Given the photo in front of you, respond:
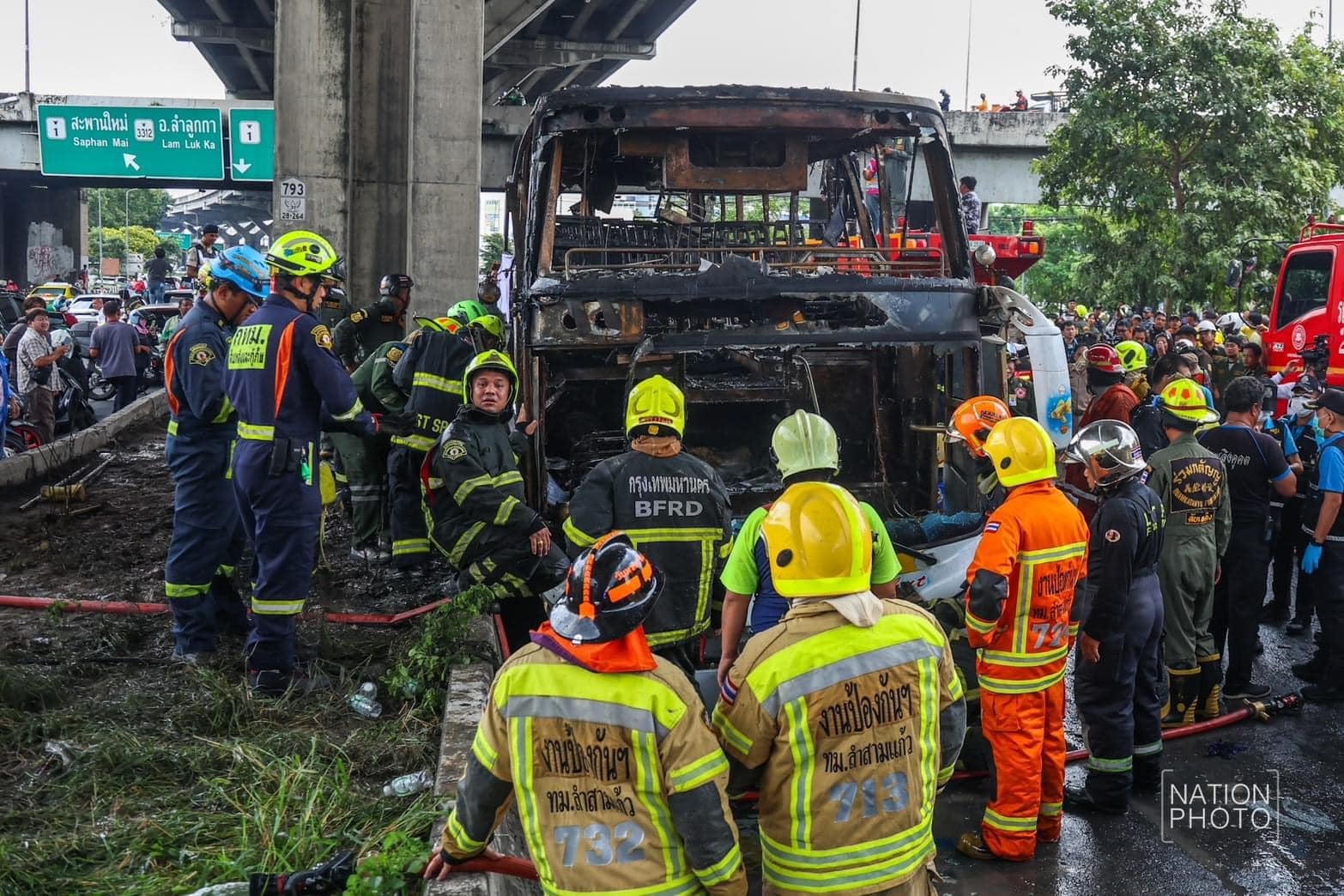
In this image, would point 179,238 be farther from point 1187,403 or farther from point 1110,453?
point 1110,453

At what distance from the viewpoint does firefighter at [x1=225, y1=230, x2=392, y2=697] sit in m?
4.95

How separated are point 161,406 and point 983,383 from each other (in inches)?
530

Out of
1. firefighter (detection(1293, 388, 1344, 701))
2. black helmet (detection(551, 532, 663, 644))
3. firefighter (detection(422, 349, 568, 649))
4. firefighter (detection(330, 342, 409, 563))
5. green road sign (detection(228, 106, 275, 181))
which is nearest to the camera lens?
black helmet (detection(551, 532, 663, 644))

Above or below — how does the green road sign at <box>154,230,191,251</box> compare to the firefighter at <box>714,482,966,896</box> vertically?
above

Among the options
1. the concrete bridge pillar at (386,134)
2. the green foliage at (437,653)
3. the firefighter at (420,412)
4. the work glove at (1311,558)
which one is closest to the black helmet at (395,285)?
the firefighter at (420,412)

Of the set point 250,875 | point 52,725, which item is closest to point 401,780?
point 250,875

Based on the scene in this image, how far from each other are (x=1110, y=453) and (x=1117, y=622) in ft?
2.15

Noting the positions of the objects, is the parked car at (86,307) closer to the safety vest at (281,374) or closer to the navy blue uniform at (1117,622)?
the safety vest at (281,374)

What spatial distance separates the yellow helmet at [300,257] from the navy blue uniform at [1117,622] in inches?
131

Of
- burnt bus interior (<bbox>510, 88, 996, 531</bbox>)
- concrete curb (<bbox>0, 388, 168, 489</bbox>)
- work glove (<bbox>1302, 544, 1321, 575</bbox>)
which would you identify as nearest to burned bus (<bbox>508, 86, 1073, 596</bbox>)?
burnt bus interior (<bbox>510, 88, 996, 531</bbox>)

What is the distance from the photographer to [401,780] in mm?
4004

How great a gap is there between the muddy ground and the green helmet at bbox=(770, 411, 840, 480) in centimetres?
154

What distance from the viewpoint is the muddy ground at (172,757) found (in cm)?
349

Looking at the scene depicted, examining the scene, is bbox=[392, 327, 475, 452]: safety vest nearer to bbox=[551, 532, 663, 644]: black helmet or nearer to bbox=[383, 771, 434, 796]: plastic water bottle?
bbox=[383, 771, 434, 796]: plastic water bottle
